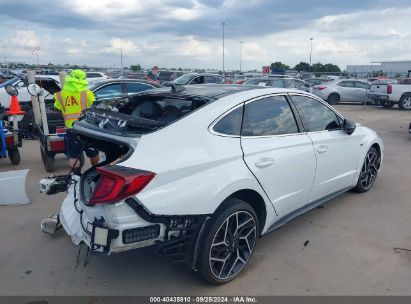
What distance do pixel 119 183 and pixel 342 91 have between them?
747 inches

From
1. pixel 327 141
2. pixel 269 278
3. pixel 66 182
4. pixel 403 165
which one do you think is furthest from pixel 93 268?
pixel 403 165

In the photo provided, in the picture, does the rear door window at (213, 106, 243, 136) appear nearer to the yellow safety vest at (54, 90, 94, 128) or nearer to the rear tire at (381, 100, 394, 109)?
the yellow safety vest at (54, 90, 94, 128)

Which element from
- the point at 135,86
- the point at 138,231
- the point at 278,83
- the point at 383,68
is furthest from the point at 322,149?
the point at 383,68

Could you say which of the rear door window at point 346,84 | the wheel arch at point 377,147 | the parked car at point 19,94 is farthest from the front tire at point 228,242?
the rear door window at point 346,84

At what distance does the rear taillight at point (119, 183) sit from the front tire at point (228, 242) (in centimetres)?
68

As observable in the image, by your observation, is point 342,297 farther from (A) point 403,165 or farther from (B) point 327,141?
(A) point 403,165

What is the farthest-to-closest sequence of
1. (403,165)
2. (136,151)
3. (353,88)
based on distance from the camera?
(353,88) < (403,165) < (136,151)

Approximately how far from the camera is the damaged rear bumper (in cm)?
264

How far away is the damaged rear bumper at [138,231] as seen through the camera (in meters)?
2.64

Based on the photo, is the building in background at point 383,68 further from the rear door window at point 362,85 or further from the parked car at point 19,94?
the parked car at point 19,94

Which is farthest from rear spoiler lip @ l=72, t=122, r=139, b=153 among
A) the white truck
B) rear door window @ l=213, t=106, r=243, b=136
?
the white truck

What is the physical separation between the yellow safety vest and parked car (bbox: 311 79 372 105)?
50.7ft

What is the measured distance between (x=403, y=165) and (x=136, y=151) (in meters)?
6.12

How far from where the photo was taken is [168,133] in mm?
2895
